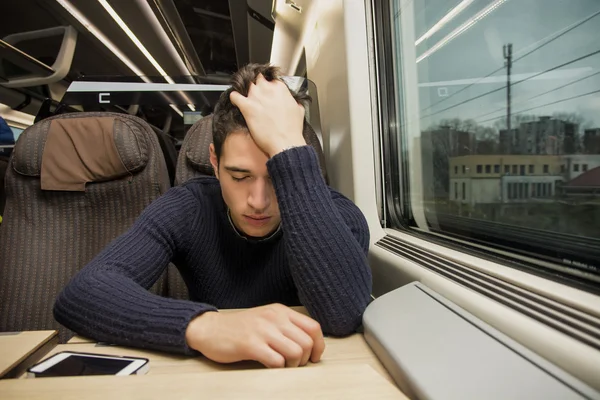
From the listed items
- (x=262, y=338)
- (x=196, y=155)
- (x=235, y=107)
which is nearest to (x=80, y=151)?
(x=196, y=155)

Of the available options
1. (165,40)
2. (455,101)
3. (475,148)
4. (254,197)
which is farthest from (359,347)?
(165,40)

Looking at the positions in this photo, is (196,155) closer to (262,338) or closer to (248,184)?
(248,184)

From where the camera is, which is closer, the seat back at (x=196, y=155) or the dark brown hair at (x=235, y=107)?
the dark brown hair at (x=235, y=107)

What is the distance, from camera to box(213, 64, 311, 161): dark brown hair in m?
0.97

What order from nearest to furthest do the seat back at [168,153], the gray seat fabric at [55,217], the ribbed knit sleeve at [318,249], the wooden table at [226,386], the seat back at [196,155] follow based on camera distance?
the wooden table at [226,386] → the ribbed knit sleeve at [318,249] → the gray seat fabric at [55,217] → the seat back at [196,155] → the seat back at [168,153]

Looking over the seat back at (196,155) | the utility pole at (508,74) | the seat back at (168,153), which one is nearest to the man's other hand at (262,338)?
the utility pole at (508,74)

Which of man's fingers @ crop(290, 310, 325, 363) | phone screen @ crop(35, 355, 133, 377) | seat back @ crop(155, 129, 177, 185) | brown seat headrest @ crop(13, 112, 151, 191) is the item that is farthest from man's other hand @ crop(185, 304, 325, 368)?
seat back @ crop(155, 129, 177, 185)

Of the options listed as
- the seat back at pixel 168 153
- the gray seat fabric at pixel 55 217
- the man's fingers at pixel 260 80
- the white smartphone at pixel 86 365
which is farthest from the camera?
the seat back at pixel 168 153

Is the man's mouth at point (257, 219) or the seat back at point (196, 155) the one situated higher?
the seat back at point (196, 155)

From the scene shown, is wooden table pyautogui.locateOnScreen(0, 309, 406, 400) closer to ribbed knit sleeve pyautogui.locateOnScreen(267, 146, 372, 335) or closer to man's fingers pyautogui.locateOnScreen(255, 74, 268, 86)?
ribbed knit sleeve pyautogui.locateOnScreen(267, 146, 372, 335)

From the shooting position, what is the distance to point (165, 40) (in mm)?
4555

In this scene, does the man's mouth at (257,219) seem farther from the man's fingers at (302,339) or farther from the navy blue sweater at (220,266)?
the man's fingers at (302,339)

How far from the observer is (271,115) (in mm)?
912

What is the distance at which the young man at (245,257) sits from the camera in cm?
59
